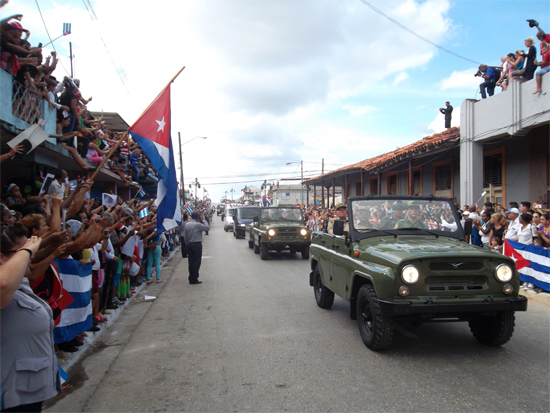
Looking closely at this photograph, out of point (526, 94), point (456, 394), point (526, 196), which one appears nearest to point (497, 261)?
point (456, 394)

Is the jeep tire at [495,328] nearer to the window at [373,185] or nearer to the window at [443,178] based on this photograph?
Result: the window at [443,178]

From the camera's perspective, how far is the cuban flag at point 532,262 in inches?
311

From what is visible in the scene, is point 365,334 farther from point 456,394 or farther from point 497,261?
point 497,261

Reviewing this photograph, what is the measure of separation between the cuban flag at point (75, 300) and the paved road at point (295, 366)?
1.44 ft

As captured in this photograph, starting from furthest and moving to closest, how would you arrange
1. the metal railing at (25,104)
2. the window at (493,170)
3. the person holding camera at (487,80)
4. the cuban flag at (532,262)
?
1. the window at (493,170)
2. the person holding camera at (487,80)
3. the metal railing at (25,104)
4. the cuban flag at (532,262)

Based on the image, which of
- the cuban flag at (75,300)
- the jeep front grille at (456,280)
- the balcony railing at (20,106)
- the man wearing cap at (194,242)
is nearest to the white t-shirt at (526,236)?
the jeep front grille at (456,280)

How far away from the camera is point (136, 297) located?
8.70m

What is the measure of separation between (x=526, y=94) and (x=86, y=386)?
42.4 ft

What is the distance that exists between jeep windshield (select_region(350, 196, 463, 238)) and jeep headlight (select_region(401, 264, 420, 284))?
1.30m

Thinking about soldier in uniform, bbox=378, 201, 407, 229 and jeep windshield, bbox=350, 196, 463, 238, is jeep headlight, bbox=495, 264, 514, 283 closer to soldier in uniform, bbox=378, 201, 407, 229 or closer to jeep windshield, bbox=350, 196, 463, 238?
jeep windshield, bbox=350, 196, 463, 238

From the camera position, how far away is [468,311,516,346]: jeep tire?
4.71 m

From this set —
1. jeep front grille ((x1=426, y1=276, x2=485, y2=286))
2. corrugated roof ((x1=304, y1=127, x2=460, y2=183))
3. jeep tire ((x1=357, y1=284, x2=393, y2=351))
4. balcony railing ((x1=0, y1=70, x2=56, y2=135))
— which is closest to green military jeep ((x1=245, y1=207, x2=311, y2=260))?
corrugated roof ((x1=304, y1=127, x2=460, y2=183))

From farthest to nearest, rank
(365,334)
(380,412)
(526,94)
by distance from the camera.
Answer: (526,94) → (365,334) → (380,412)

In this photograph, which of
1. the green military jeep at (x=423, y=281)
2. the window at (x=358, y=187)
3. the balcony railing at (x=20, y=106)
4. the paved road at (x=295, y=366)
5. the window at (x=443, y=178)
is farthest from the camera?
the window at (x=358, y=187)
